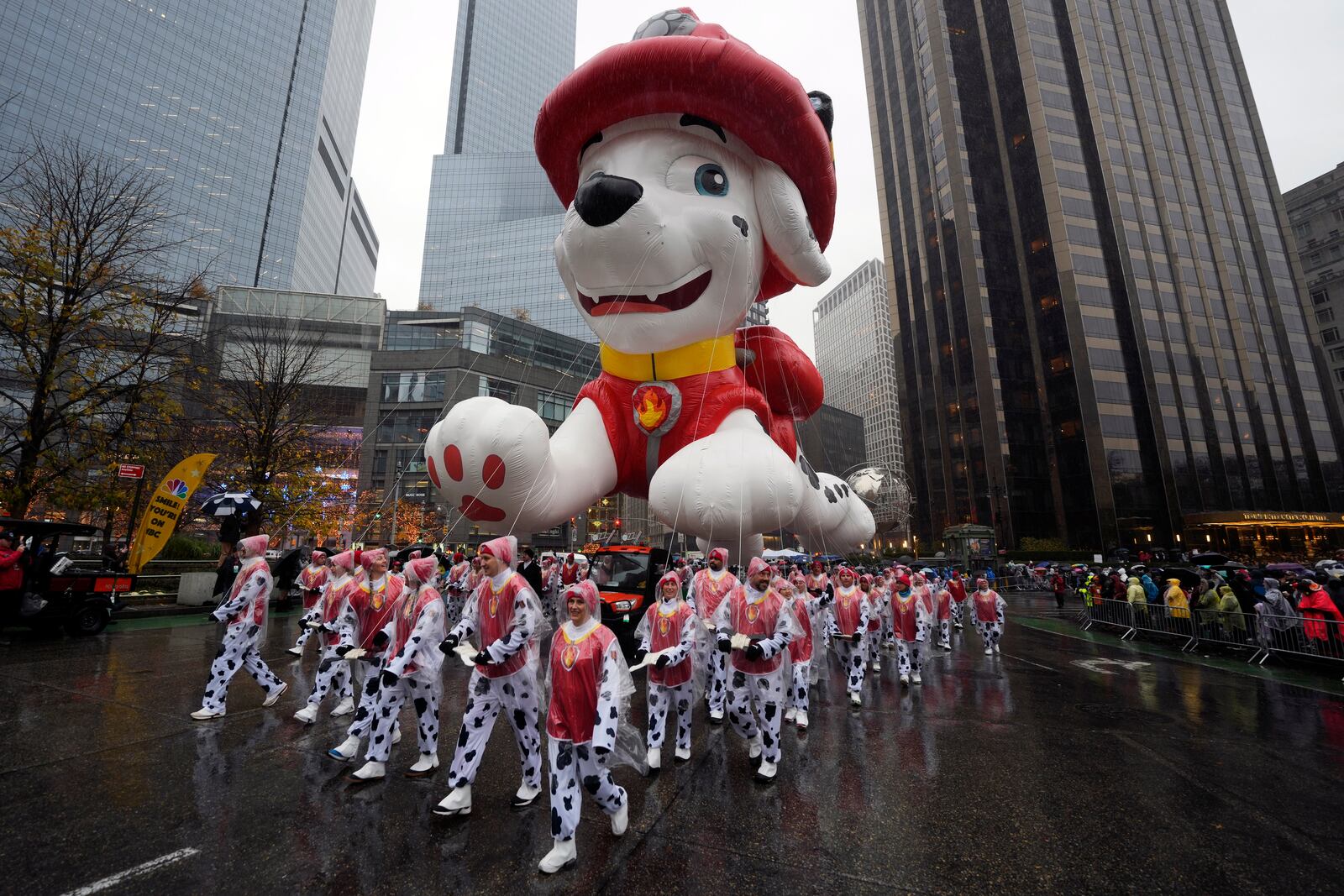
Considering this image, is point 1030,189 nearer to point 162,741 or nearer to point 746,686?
point 746,686

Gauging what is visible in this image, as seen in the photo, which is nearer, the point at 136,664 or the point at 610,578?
the point at 136,664

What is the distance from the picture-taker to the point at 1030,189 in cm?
4400

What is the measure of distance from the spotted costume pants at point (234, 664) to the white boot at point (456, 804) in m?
3.31

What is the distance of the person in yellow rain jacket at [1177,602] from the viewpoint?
1198cm

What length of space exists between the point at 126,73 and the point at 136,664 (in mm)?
90913

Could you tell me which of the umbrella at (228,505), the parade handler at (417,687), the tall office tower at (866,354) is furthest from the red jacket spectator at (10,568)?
the tall office tower at (866,354)

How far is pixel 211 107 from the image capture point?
71938mm

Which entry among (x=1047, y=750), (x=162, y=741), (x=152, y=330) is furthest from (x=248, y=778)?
(x=152, y=330)

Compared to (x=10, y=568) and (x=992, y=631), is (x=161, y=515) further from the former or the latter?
(x=992, y=631)

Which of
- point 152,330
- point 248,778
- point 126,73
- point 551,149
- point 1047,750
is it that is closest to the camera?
point 248,778

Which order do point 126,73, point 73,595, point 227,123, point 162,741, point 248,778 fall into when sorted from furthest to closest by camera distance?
point 227,123 < point 126,73 < point 73,595 < point 162,741 < point 248,778

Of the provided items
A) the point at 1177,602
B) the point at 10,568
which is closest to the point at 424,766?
the point at 10,568

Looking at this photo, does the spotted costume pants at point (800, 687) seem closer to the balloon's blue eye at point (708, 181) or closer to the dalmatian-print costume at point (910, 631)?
the dalmatian-print costume at point (910, 631)

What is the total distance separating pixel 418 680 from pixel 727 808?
7.69ft
